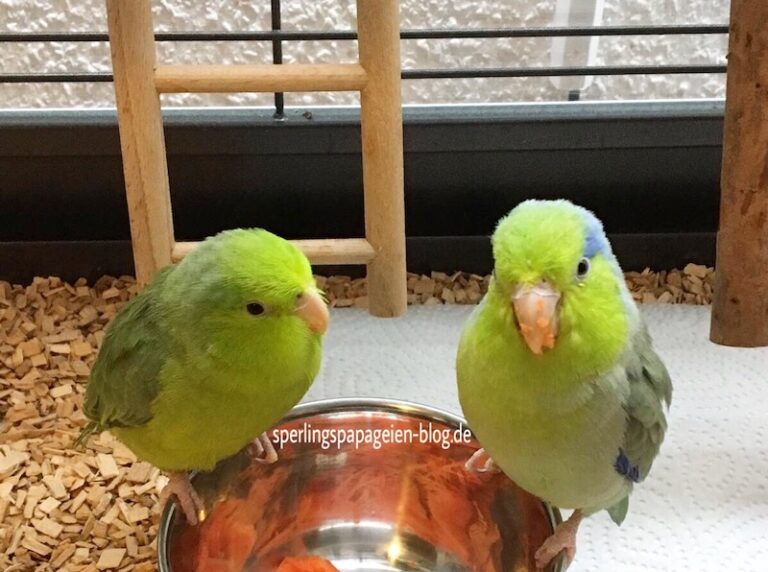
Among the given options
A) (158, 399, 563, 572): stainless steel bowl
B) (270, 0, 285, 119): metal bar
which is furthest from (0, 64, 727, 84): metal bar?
(158, 399, 563, 572): stainless steel bowl

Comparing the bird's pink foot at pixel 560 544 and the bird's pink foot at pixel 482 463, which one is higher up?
the bird's pink foot at pixel 482 463

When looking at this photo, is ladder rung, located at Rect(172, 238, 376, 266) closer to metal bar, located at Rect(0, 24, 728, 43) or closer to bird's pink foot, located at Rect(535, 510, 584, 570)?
metal bar, located at Rect(0, 24, 728, 43)

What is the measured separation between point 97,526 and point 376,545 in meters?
0.31

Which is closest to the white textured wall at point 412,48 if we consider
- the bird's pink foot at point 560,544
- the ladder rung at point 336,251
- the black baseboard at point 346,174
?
the black baseboard at point 346,174

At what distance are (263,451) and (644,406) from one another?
0.42 meters

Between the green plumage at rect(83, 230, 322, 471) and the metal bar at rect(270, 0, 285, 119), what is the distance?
0.53 meters

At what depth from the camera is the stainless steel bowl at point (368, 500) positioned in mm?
915

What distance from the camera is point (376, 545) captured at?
3.24ft

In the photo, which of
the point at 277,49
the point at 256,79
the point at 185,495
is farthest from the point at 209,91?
the point at 185,495

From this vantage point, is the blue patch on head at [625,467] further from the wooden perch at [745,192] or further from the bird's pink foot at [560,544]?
the wooden perch at [745,192]

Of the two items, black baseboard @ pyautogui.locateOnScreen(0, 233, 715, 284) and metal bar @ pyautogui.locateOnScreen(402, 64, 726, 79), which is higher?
metal bar @ pyautogui.locateOnScreen(402, 64, 726, 79)

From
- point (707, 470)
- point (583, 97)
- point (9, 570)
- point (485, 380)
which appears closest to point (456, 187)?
point (583, 97)

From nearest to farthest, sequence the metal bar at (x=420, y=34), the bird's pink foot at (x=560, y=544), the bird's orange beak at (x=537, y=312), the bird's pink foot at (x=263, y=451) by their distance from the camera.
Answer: the bird's orange beak at (x=537, y=312)
the bird's pink foot at (x=560, y=544)
the bird's pink foot at (x=263, y=451)
the metal bar at (x=420, y=34)

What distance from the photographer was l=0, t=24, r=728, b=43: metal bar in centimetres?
126
